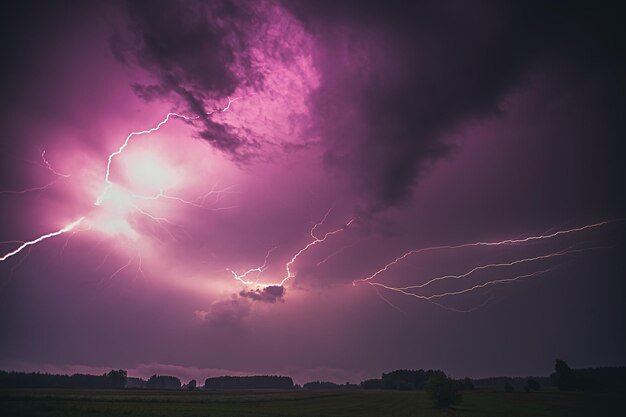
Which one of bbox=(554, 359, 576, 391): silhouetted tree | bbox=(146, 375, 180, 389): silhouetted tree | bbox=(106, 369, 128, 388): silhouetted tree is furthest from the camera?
bbox=(146, 375, 180, 389): silhouetted tree

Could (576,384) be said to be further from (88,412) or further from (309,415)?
(88,412)

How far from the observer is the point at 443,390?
37031 mm

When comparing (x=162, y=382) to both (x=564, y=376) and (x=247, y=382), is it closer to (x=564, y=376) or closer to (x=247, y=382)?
(x=247, y=382)

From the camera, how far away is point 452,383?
37031 mm

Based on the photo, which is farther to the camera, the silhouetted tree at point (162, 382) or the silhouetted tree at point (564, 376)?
the silhouetted tree at point (162, 382)

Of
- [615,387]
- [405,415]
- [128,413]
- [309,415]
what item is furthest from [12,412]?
[615,387]

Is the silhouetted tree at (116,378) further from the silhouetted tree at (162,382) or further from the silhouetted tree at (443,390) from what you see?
the silhouetted tree at (443,390)

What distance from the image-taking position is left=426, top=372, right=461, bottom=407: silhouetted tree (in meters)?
36.6

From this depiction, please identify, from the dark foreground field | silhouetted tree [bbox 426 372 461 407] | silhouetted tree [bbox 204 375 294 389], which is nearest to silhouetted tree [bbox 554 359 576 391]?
the dark foreground field

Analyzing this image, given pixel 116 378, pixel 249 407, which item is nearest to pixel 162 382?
pixel 116 378

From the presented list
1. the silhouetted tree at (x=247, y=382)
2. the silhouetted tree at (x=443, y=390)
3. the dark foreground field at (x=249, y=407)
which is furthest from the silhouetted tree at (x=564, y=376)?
the silhouetted tree at (x=247, y=382)

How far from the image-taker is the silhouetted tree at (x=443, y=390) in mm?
36594

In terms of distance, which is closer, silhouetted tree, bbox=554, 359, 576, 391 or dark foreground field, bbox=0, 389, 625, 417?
dark foreground field, bbox=0, 389, 625, 417

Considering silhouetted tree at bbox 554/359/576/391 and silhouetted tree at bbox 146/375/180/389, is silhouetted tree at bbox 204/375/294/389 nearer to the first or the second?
silhouetted tree at bbox 146/375/180/389
